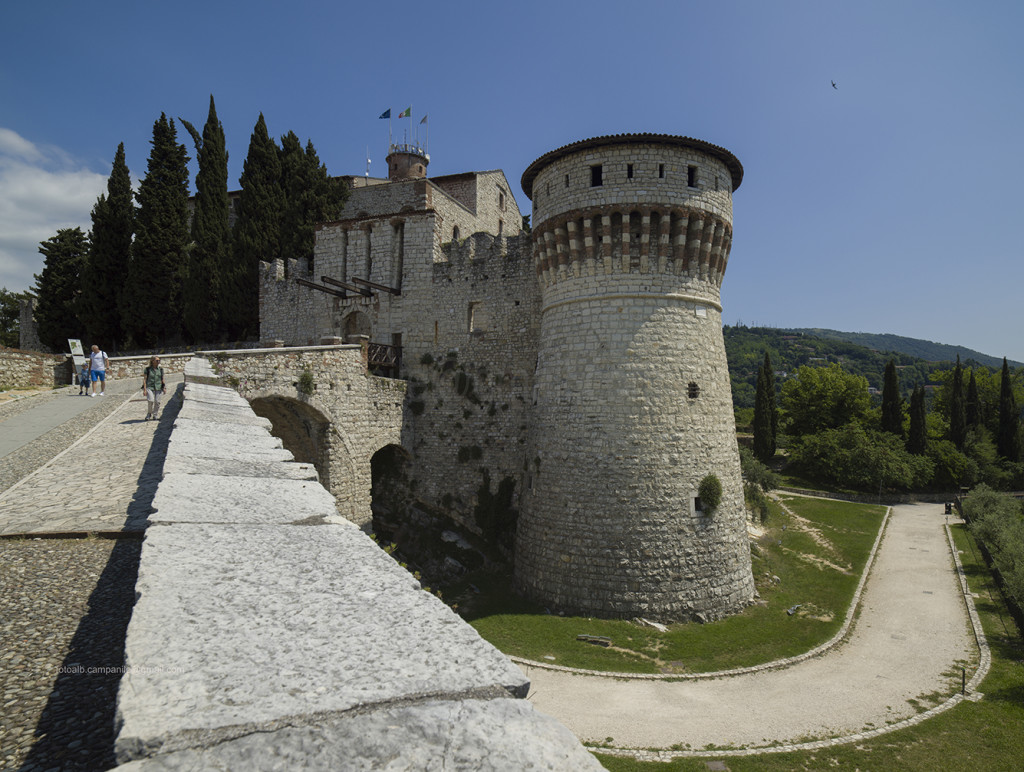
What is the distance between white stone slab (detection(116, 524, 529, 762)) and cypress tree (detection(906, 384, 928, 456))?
5163 centimetres

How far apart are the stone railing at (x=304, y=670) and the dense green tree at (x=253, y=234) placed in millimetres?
27604

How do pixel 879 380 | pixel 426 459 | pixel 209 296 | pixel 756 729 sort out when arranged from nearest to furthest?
1. pixel 756 729
2. pixel 426 459
3. pixel 209 296
4. pixel 879 380

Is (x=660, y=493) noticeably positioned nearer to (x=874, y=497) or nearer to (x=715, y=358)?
(x=715, y=358)

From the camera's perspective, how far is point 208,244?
29297 mm

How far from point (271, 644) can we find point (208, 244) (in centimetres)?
3182

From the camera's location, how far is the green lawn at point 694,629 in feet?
47.3

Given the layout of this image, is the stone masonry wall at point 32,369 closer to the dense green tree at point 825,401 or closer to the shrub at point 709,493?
the shrub at point 709,493

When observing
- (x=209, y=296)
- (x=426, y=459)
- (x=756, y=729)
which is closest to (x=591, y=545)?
(x=756, y=729)

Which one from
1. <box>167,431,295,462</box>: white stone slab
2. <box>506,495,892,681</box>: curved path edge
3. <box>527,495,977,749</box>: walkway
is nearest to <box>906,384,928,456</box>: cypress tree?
<box>527,495,977,749</box>: walkway

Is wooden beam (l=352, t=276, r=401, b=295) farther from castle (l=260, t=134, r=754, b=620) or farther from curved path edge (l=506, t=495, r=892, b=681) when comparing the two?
curved path edge (l=506, t=495, r=892, b=681)

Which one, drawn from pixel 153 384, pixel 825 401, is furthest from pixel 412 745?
pixel 825 401

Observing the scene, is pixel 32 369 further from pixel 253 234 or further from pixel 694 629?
pixel 694 629

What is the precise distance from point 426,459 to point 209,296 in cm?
1548

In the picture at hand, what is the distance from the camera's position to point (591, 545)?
55.0ft
